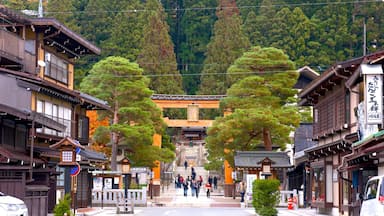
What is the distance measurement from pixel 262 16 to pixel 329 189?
5235cm

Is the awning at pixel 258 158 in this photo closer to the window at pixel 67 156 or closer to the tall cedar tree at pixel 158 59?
the window at pixel 67 156

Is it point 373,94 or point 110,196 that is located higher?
point 373,94

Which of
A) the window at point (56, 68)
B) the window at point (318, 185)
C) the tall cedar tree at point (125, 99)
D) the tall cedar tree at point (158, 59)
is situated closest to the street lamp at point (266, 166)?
the window at point (318, 185)

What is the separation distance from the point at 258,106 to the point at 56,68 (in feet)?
55.3

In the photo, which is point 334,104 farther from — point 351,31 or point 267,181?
point 351,31

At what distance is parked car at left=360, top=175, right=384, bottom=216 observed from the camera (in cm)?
1680

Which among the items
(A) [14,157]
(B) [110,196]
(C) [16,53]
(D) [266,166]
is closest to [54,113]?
(C) [16,53]

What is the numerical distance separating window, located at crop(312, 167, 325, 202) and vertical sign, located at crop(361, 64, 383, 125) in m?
10.1

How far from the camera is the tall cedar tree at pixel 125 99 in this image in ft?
164

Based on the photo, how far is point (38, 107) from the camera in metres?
33.0

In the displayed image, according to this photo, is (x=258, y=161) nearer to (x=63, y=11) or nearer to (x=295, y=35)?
(x=295, y=35)

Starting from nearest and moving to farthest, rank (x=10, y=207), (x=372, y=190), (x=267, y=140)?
(x=372, y=190)
(x=10, y=207)
(x=267, y=140)

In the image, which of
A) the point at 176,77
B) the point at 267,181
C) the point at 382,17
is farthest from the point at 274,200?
the point at 382,17

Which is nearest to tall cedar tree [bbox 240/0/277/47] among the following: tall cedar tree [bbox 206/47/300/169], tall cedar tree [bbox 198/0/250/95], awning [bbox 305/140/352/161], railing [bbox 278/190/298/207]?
tall cedar tree [bbox 198/0/250/95]
